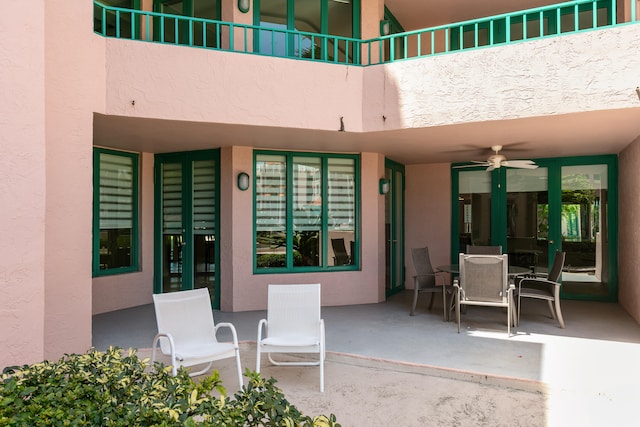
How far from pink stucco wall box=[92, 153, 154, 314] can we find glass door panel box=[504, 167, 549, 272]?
24.8 feet

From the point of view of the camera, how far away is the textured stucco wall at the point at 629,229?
22.8ft

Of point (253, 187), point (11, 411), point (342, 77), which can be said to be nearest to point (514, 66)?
point (342, 77)

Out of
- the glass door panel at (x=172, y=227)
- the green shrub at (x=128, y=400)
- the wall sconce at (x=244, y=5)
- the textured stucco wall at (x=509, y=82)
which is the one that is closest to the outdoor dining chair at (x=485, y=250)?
the textured stucco wall at (x=509, y=82)

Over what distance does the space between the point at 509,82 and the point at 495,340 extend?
3.48 meters

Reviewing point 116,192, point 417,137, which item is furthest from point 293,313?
point 116,192

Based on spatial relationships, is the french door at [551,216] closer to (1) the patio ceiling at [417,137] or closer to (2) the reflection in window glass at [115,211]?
(1) the patio ceiling at [417,137]

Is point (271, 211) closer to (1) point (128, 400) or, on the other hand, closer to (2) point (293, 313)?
(2) point (293, 313)

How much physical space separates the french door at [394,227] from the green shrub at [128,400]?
688cm

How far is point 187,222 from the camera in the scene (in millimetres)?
8500

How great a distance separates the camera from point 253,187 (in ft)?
Answer: 26.6

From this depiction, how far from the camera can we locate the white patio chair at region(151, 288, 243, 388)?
179 inches

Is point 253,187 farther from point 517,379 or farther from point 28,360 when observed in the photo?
point 517,379

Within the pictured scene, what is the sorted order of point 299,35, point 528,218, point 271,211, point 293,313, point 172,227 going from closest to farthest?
1. point 293,313
2. point 299,35
3. point 271,211
4. point 172,227
5. point 528,218

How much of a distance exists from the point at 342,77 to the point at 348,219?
2980mm
